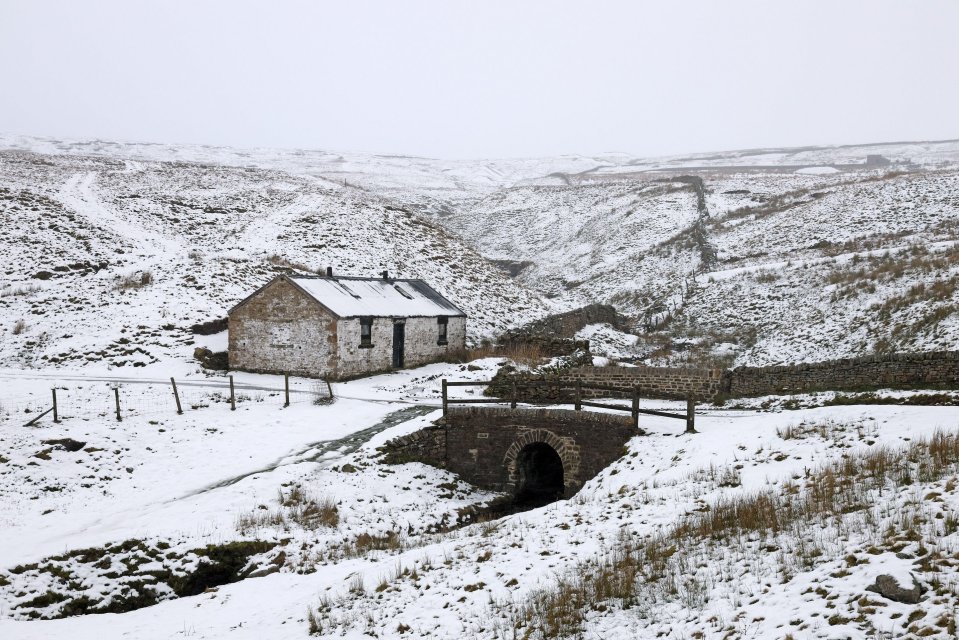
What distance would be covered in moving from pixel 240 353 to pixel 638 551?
25.9m

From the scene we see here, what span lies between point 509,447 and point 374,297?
1511cm

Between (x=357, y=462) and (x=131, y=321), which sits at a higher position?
(x=131, y=321)

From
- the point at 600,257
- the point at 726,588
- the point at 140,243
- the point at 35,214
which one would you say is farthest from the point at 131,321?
the point at 600,257

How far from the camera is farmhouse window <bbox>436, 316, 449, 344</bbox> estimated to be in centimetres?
3484

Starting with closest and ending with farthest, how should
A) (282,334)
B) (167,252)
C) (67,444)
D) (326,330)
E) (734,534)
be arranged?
(734,534) → (67,444) → (326,330) → (282,334) → (167,252)

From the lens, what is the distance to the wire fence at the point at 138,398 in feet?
73.6

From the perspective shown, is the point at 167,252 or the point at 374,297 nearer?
the point at 374,297

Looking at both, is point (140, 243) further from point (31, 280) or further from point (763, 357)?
point (763, 357)

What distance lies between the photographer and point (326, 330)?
2944 centimetres

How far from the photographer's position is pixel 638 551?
1005cm

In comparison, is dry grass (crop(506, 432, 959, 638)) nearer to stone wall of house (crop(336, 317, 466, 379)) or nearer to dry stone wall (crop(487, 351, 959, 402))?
dry stone wall (crop(487, 351, 959, 402))

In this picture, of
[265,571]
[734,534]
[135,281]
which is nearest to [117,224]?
[135,281]

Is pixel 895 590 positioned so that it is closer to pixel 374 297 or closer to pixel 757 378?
pixel 757 378

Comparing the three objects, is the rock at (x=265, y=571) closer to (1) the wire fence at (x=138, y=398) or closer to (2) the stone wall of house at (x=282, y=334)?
(1) the wire fence at (x=138, y=398)
